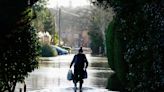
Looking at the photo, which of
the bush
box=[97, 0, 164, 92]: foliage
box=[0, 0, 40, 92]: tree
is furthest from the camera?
the bush

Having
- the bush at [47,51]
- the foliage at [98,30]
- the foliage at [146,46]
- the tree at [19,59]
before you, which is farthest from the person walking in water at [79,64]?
the foliage at [98,30]

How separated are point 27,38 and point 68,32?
124482mm

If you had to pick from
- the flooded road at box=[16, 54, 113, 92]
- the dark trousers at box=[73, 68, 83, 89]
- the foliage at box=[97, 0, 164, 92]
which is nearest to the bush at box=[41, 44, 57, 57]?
the flooded road at box=[16, 54, 113, 92]

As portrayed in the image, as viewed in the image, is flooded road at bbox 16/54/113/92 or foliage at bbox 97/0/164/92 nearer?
foliage at bbox 97/0/164/92

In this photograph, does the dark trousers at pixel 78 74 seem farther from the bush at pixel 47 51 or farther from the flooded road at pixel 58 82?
the bush at pixel 47 51

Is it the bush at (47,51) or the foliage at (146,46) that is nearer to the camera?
the foliage at (146,46)

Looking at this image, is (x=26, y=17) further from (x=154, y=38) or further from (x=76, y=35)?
(x=76, y=35)

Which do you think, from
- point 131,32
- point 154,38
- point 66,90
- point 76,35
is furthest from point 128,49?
point 76,35

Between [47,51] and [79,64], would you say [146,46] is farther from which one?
[47,51]

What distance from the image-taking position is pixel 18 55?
1555cm

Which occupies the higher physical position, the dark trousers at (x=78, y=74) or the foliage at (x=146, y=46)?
the foliage at (x=146, y=46)

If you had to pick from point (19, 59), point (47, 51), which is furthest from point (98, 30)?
point (19, 59)

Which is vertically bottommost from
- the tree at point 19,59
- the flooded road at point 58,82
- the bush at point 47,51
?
the flooded road at point 58,82

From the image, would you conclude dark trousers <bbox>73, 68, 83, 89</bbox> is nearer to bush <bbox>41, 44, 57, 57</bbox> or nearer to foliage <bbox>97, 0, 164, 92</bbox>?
foliage <bbox>97, 0, 164, 92</bbox>
